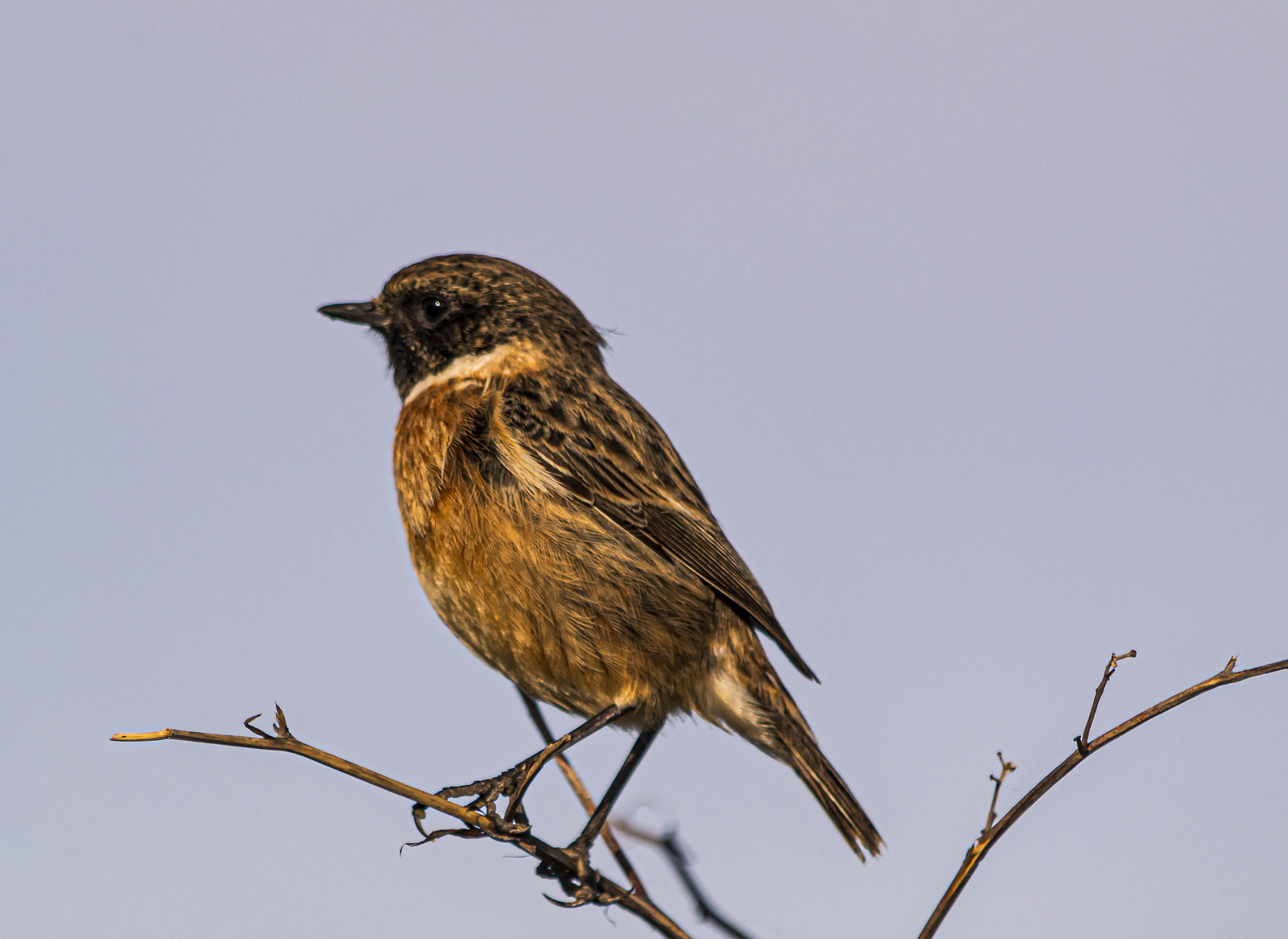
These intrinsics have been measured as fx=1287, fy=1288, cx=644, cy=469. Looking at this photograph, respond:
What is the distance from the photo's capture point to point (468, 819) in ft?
13.0

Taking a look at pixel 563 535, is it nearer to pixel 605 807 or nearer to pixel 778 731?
pixel 605 807

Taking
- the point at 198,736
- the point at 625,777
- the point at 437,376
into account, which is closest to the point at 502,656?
the point at 625,777

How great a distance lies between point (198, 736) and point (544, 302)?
13.1 ft

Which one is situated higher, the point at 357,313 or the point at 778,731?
the point at 357,313

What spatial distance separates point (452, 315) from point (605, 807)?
2.72 meters

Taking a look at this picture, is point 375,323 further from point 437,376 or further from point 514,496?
point 514,496

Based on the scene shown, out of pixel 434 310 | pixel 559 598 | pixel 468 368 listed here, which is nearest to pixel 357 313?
pixel 434 310

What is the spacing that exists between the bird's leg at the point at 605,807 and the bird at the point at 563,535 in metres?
0.01

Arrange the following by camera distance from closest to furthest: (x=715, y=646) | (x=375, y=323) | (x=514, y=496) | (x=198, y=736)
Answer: (x=198, y=736) → (x=514, y=496) → (x=715, y=646) → (x=375, y=323)

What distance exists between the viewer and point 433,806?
3.72 m

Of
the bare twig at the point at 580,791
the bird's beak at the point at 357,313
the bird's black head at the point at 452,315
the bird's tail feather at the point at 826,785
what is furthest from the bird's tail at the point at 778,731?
the bird's beak at the point at 357,313

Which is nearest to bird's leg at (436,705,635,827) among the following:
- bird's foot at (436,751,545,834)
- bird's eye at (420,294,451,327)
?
bird's foot at (436,751,545,834)

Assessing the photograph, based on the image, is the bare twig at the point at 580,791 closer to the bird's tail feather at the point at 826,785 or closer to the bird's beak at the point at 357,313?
the bird's tail feather at the point at 826,785

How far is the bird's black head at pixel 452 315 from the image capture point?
6.78 m
